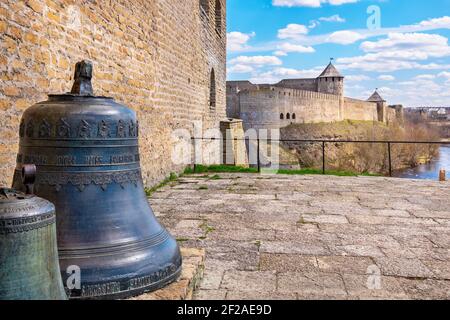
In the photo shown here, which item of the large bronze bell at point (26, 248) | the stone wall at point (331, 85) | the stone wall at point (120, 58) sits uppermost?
the stone wall at point (331, 85)

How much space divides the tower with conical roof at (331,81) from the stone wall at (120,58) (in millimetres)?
44725

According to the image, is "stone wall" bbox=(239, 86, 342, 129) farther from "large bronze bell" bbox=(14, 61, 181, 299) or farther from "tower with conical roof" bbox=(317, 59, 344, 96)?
"large bronze bell" bbox=(14, 61, 181, 299)

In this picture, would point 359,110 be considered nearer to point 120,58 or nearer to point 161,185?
point 161,185

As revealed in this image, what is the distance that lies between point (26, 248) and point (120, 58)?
14.8 feet

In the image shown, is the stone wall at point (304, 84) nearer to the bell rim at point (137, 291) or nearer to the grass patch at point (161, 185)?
the grass patch at point (161, 185)

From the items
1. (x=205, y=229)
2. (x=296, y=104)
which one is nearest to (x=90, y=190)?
(x=205, y=229)

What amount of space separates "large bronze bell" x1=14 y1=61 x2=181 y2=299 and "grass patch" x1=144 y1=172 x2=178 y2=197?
4309 millimetres

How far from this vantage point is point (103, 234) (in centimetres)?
238

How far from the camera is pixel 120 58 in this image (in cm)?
594

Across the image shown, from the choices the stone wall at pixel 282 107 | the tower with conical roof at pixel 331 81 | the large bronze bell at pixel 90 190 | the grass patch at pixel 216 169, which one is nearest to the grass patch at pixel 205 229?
the large bronze bell at pixel 90 190

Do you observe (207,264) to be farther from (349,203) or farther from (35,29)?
(349,203)

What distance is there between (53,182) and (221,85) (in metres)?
13.1

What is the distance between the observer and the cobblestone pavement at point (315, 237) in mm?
3148

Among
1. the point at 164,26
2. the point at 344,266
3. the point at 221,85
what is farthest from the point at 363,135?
the point at 344,266
